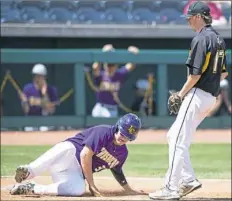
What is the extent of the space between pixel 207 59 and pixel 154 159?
459cm

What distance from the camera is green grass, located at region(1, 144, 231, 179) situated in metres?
8.53

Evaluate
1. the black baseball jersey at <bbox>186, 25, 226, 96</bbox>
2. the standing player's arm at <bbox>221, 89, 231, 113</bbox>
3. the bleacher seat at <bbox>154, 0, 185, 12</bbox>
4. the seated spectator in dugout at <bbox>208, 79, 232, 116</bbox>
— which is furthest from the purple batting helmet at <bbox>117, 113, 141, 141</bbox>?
the bleacher seat at <bbox>154, 0, 185, 12</bbox>

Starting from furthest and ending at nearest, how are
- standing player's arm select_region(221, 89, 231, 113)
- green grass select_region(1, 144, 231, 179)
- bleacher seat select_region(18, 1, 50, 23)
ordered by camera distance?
bleacher seat select_region(18, 1, 50, 23) → standing player's arm select_region(221, 89, 231, 113) → green grass select_region(1, 144, 231, 179)

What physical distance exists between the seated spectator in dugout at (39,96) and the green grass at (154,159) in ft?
9.00

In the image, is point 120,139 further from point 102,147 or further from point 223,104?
point 223,104

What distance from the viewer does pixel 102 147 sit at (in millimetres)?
6062

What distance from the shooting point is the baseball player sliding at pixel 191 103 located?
18.4ft

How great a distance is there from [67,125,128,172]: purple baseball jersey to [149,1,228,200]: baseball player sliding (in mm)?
614

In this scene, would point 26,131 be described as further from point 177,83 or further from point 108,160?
point 108,160

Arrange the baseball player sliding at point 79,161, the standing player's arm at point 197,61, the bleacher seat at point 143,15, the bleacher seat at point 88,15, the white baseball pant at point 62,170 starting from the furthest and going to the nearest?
the bleacher seat at point 143,15 < the bleacher seat at point 88,15 < the white baseball pant at point 62,170 < the baseball player sliding at point 79,161 < the standing player's arm at point 197,61

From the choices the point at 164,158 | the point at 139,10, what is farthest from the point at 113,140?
the point at 139,10

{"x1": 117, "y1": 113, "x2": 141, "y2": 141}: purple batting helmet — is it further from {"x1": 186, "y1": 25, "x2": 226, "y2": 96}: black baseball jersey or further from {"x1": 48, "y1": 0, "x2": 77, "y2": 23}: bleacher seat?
{"x1": 48, "y1": 0, "x2": 77, "y2": 23}: bleacher seat

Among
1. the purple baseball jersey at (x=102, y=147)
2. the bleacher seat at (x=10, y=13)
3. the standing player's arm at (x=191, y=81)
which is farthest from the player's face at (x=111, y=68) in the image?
the standing player's arm at (x=191, y=81)

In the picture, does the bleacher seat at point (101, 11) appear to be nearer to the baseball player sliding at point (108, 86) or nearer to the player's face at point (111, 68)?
the player's face at point (111, 68)
